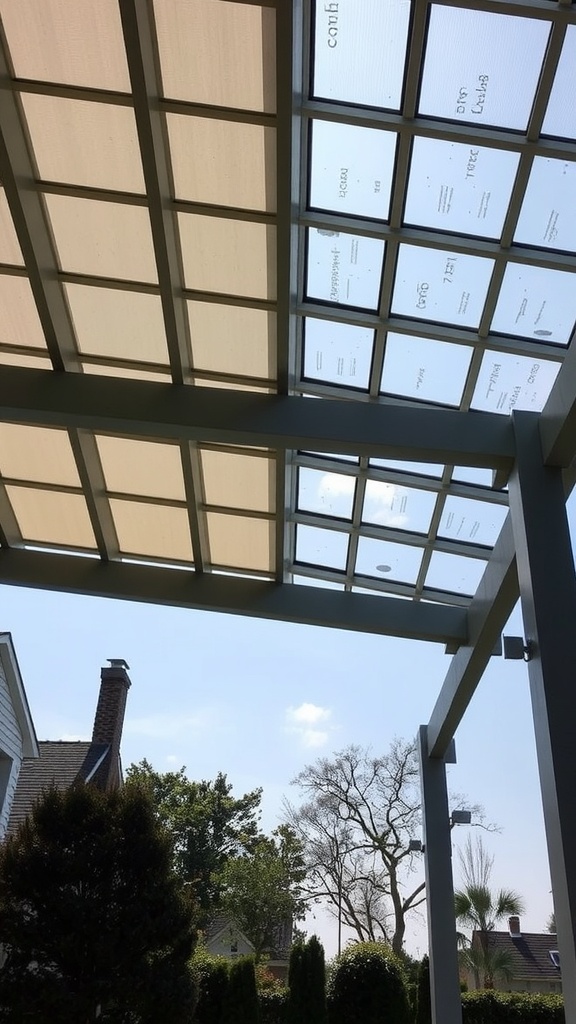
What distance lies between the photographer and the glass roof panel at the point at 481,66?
6203mm

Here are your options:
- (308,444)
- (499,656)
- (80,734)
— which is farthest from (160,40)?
(80,734)

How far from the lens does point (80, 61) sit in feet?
22.7

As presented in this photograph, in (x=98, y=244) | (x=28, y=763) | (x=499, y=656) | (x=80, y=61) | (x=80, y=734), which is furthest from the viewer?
(x=80, y=734)

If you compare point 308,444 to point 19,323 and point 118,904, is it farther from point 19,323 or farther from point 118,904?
point 118,904

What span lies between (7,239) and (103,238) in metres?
0.99

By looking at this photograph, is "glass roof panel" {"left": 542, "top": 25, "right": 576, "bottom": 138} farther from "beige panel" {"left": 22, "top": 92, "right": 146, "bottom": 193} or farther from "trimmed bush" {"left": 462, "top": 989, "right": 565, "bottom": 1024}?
"trimmed bush" {"left": 462, "top": 989, "right": 565, "bottom": 1024}

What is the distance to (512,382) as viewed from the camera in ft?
29.7

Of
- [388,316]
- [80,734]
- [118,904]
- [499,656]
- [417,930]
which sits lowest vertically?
[118,904]

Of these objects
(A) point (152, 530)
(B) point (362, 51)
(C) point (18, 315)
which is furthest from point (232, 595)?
(B) point (362, 51)

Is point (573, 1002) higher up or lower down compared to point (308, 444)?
lower down

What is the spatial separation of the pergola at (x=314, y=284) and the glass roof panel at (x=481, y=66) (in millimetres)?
18

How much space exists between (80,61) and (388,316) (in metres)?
3.75

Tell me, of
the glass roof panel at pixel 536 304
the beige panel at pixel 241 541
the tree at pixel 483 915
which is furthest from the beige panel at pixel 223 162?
the tree at pixel 483 915

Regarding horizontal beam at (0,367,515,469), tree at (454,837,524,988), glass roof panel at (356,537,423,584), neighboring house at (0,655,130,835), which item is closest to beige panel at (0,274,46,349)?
horizontal beam at (0,367,515,469)
